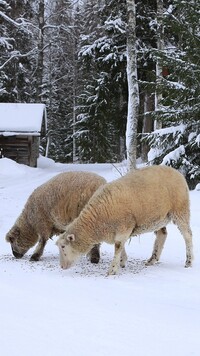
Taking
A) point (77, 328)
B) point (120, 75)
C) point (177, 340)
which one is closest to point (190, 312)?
point (177, 340)

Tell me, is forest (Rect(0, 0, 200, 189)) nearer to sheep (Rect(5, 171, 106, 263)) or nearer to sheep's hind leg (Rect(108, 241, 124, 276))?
sheep (Rect(5, 171, 106, 263))

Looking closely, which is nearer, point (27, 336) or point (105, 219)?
point (27, 336)

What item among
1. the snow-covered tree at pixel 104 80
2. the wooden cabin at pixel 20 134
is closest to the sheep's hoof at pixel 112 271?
the snow-covered tree at pixel 104 80

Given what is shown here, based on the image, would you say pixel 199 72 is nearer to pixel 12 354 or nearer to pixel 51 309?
pixel 51 309

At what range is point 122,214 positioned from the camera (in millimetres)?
6617

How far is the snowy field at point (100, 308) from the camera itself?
3822 mm

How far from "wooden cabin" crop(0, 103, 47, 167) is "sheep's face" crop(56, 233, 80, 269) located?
2218 centimetres

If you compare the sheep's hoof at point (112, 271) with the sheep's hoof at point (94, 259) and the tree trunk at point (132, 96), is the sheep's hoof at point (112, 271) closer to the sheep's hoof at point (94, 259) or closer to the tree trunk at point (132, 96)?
the sheep's hoof at point (94, 259)

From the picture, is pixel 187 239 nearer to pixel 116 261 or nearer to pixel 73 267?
pixel 116 261

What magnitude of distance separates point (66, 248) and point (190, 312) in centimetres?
234

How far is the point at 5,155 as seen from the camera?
97.0 feet

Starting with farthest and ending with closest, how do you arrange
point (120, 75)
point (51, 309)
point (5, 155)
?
1. point (5, 155)
2. point (120, 75)
3. point (51, 309)

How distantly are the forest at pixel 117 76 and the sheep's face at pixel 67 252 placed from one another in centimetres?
795

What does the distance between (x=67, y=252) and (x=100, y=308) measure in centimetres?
197
